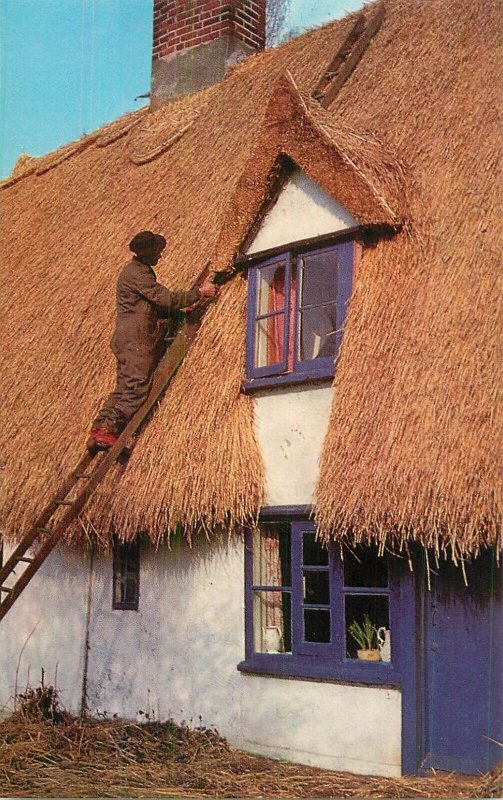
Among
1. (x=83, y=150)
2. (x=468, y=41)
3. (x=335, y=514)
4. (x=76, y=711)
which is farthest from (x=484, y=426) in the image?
(x=83, y=150)

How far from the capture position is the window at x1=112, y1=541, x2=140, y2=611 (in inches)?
382

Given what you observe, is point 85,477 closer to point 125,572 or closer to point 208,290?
point 125,572

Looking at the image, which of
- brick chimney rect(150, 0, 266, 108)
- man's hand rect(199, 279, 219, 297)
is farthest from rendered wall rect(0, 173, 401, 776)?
brick chimney rect(150, 0, 266, 108)

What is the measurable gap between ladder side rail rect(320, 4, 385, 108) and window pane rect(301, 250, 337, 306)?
2.32 m

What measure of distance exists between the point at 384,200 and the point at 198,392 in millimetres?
2211

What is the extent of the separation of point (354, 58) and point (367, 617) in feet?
19.1

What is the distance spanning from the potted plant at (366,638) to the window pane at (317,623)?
1.40 feet

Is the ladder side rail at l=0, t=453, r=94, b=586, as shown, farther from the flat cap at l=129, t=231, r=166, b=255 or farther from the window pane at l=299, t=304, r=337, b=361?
the window pane at l=299, t=304, r=337, b=361

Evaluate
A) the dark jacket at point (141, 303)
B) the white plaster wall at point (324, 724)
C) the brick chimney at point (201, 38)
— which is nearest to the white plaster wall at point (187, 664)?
the white plaster wall at point (324, 724)

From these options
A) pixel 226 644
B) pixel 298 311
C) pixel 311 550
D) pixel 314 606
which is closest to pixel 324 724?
pixel 314 606

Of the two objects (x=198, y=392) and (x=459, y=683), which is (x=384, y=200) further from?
(x=459, y=683)

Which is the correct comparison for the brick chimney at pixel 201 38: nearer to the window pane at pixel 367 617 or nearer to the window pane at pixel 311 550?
the window pane at pixel 311 550

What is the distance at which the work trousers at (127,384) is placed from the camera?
870 centimetres

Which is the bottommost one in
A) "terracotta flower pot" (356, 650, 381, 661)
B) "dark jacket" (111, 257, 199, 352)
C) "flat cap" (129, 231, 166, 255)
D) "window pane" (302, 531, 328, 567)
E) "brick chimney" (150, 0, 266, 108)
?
"terracotta flower pot" (356, 650, 381, 661)
